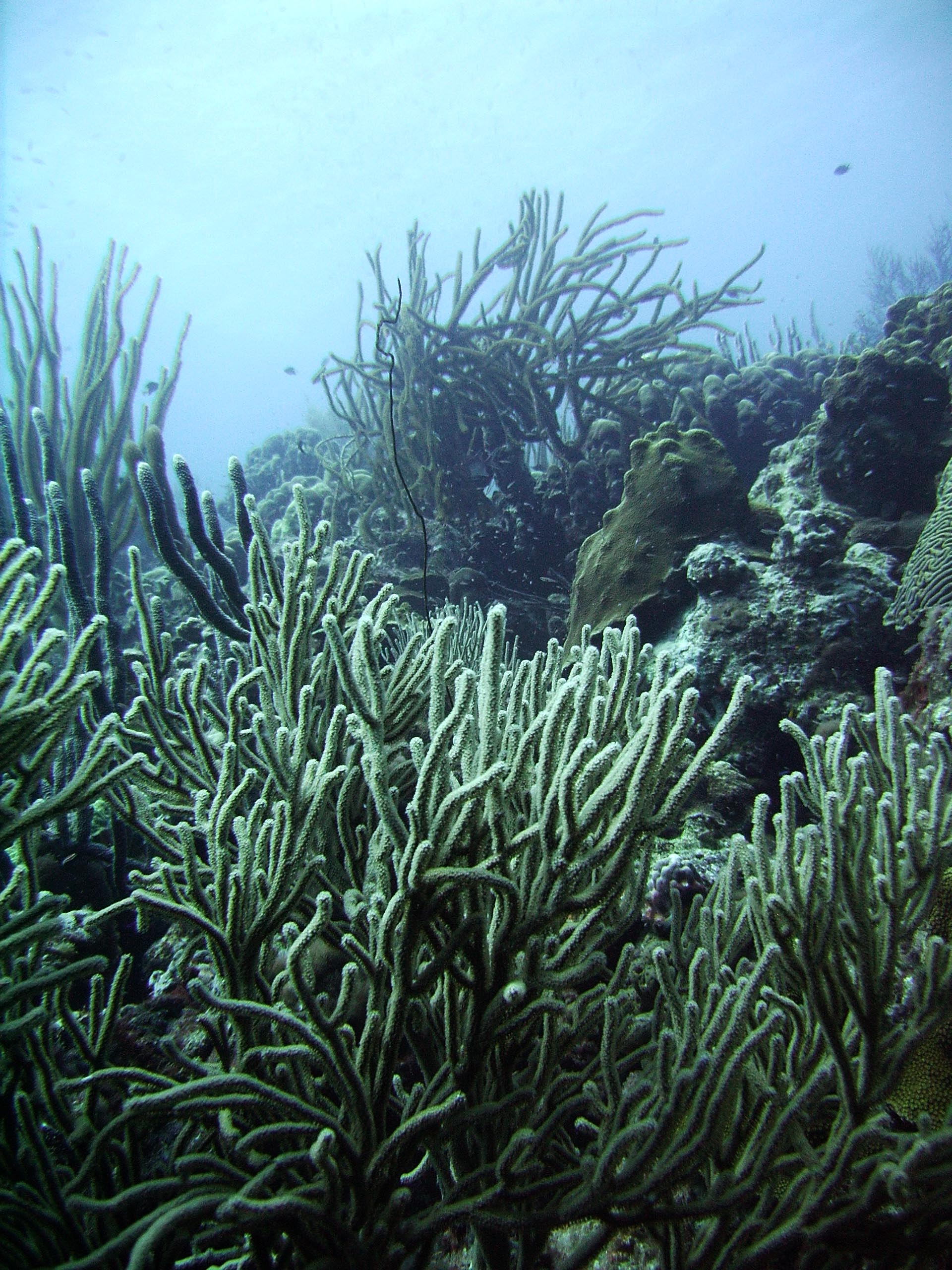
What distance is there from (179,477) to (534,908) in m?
2.70

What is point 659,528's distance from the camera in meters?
4.62

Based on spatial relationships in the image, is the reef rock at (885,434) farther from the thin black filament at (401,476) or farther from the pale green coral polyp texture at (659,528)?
the thin black filament at (401,476)

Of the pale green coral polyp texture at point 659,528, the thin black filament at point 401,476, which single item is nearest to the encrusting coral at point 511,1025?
the thin black filament at point 401,476

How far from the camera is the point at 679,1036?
1590 millimetres

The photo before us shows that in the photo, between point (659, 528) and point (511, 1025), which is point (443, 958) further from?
point (659, 528)

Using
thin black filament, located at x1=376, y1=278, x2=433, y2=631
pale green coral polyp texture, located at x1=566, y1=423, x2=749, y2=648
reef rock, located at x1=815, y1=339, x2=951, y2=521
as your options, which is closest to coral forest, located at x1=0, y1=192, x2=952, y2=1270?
thin black filament, located at x1=376, y1=278, x2=433, y2=631

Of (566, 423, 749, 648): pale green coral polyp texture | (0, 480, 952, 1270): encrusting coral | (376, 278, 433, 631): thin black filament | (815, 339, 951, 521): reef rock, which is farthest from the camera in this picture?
(815, 339, 951, 521): reef rock

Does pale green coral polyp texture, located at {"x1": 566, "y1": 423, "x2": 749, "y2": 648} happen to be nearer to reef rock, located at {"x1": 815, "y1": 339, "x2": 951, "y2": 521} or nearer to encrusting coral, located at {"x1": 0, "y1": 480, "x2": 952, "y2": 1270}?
reef rock, located at {"x1": 815, "y1": 339, "x2": 951, "y2": 521}

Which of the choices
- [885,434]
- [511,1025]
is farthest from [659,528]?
[511,1025]

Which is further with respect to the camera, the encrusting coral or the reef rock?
the reef rock

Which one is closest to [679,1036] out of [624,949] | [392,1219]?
[624,949]

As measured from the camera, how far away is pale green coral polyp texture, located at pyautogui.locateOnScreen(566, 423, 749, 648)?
4.41 metres

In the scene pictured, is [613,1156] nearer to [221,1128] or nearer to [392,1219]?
[392,1219]

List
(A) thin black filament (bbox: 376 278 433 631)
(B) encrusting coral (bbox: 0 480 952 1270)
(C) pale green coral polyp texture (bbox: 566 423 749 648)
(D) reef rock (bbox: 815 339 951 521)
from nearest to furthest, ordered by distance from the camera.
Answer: (B) encrusting coral (bbox: 0 480 952 1270) < (A) thin black filament (bbox: 376 278 433 631) < (C) pale green coral polyp texture (bbox: 566 423 749 648) < (D) reef rock (bbox: 815 339 951 521)
